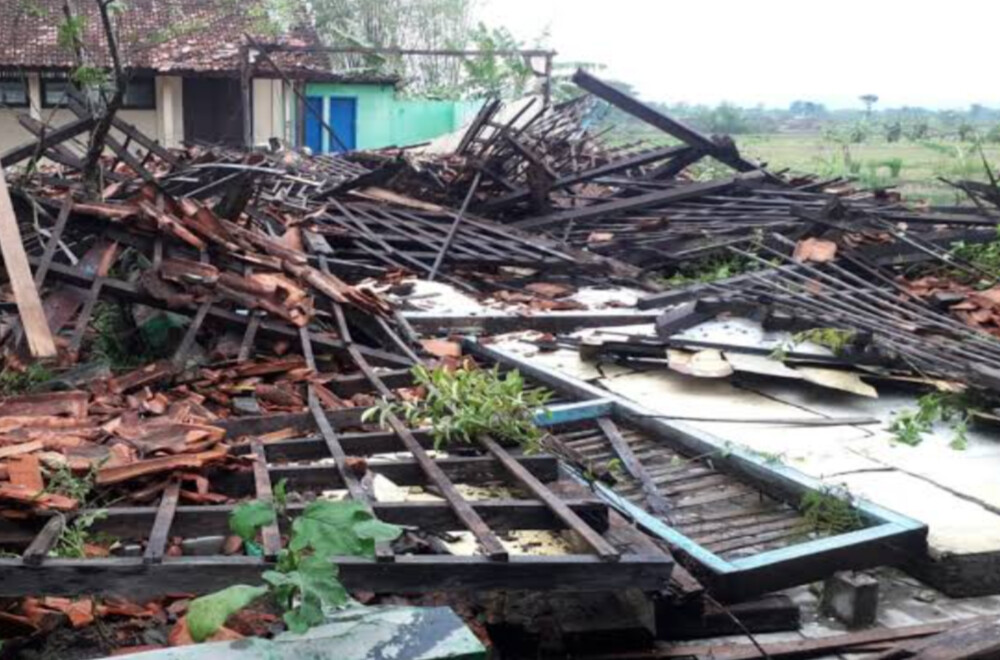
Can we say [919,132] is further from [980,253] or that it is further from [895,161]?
[980,253]

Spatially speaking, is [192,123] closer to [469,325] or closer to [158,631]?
[469,325]

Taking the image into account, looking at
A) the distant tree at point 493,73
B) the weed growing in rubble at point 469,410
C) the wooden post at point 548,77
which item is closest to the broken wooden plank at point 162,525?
the weed growing in rubble at point 469,410

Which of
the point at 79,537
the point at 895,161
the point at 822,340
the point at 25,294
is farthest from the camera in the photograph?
the point at 895,161

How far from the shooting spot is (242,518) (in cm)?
304

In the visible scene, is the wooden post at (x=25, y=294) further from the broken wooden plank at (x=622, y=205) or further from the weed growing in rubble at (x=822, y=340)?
the broken wooden plank at (x=622, y=205)

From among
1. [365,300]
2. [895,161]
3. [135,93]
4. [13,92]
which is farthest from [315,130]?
[365,300]

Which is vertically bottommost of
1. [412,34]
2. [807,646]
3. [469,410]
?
[807,646]

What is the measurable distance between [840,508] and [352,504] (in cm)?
256

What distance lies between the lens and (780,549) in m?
4.15

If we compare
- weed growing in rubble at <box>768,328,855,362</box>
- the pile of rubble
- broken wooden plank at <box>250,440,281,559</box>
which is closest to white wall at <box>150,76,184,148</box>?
the pile of rubble

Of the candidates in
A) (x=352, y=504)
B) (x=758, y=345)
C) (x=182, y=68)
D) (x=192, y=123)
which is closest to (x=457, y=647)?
(x=352, y=504)

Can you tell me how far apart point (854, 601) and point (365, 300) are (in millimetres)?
4129

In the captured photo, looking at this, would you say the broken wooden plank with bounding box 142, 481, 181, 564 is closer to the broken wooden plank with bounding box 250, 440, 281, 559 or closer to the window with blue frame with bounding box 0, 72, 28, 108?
the broken wooden plank with bounding box 250, 440, 281, 559

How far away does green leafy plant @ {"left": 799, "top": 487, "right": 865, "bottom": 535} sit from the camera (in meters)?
4.50
